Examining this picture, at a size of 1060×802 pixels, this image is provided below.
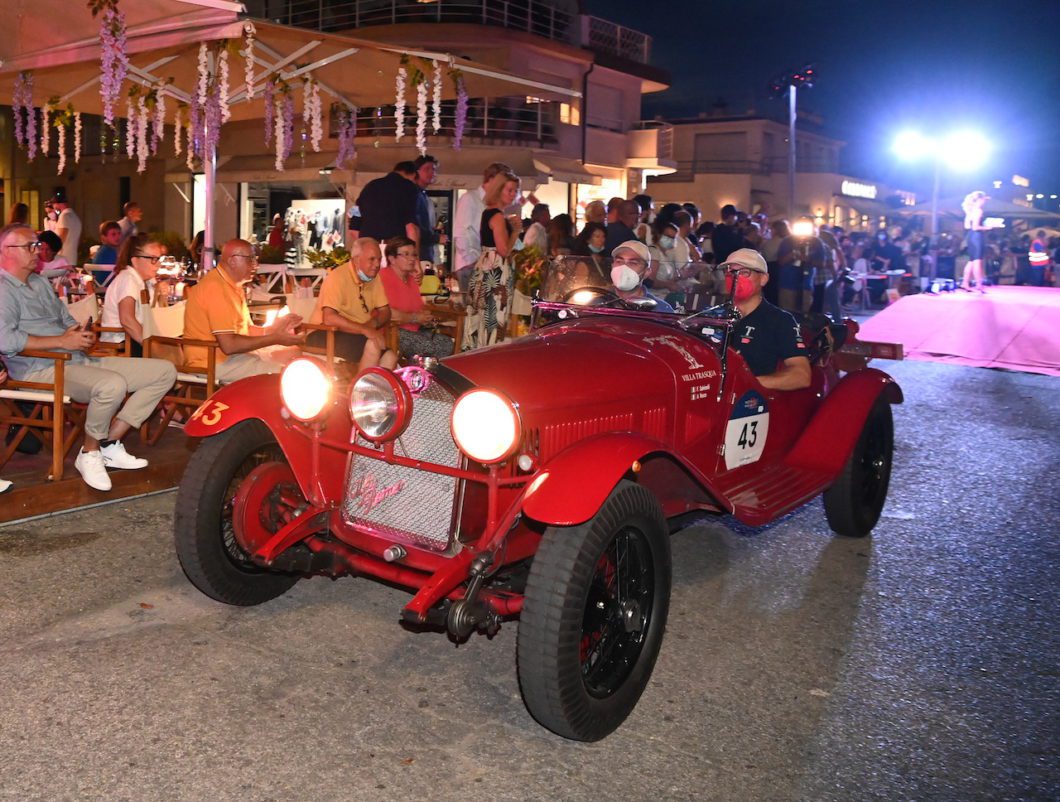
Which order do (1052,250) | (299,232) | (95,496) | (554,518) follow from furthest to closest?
(1052,250), (299,232), (95,496), (554,518)

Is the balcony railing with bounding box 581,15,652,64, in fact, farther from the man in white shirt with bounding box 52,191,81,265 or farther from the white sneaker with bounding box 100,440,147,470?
the white sneaker with bounding box 100,440,147,470

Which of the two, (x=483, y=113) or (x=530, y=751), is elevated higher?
(x=483, y=113)

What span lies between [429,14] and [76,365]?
24338mm

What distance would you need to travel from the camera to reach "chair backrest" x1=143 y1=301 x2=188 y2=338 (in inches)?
282

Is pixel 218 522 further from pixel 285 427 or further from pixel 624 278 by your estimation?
pixel 624 278

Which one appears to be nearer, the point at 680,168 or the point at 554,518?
the point at 554,518

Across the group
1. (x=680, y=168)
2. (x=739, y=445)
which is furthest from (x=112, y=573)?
(x=680, y=168)

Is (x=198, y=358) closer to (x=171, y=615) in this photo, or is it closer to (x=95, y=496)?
(x=95, y=496)

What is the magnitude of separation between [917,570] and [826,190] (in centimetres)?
4737

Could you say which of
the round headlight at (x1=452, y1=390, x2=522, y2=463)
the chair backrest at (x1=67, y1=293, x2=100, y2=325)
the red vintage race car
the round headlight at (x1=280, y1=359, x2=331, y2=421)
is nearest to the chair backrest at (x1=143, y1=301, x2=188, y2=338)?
the chair backrest at (x1=67, y1=293, x2=100, y2=325)

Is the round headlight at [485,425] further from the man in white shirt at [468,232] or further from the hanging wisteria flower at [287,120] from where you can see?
the hanging wisteria flower at [287,120]

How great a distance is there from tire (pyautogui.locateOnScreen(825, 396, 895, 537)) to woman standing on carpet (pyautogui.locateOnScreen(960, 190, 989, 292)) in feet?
51.0

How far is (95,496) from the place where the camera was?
574 cm

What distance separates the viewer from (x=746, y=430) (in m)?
5.09
